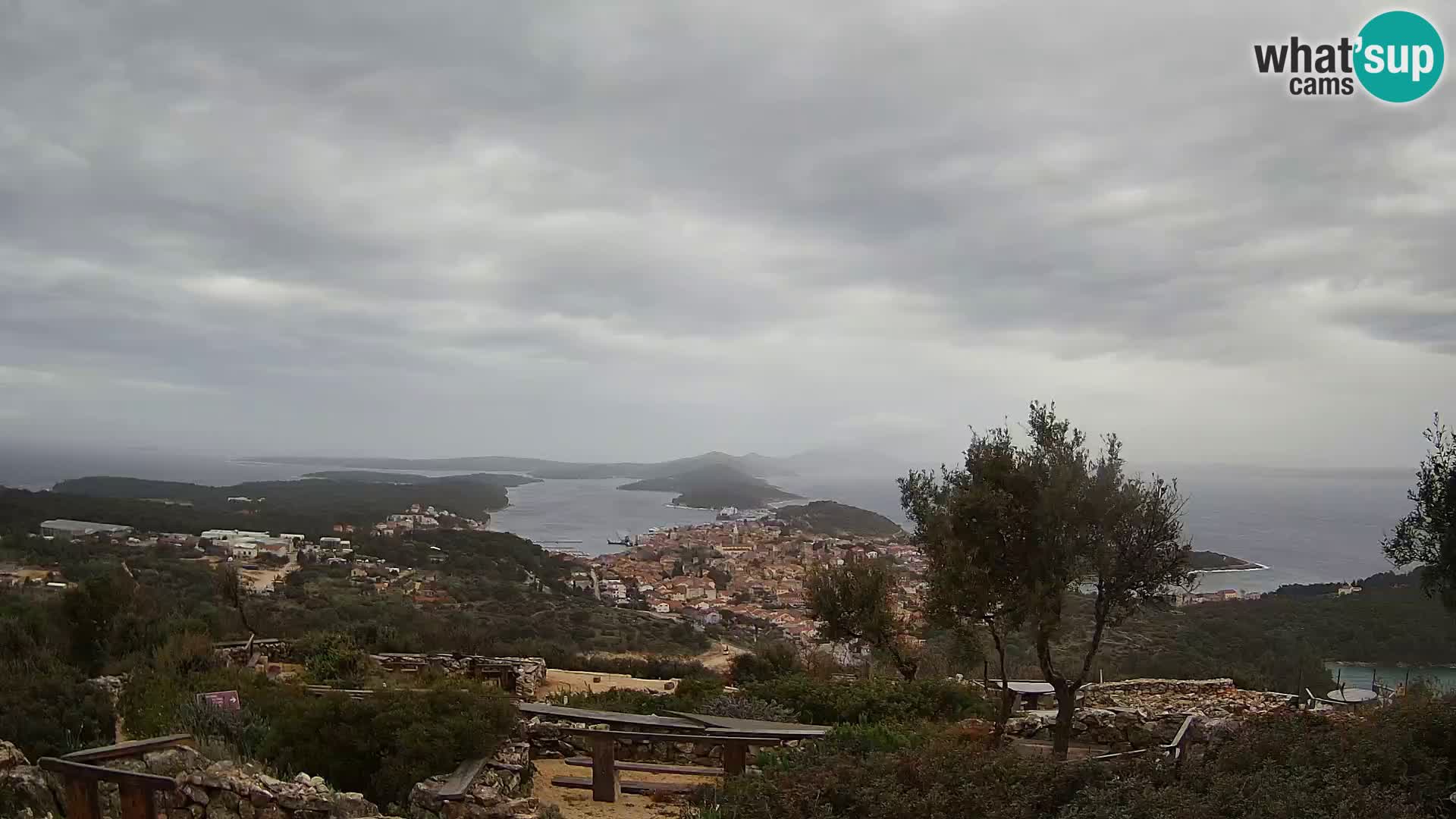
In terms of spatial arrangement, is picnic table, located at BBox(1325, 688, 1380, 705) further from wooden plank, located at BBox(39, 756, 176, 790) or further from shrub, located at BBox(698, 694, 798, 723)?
wooden plank, located at BBox(39, 756, 176, 790)

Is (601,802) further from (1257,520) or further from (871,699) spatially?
(1257,520)

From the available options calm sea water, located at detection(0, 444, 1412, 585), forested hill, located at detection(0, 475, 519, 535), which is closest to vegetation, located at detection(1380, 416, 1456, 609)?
calm sea water, located at detection(0, 444, 1412, 585)

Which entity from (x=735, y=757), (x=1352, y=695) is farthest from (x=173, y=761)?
(x=1352, y=695)

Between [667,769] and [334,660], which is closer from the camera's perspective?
[667,769]

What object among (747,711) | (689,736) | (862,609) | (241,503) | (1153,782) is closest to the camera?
(1153,782)

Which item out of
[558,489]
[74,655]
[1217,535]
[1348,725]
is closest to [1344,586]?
[1217,535]
